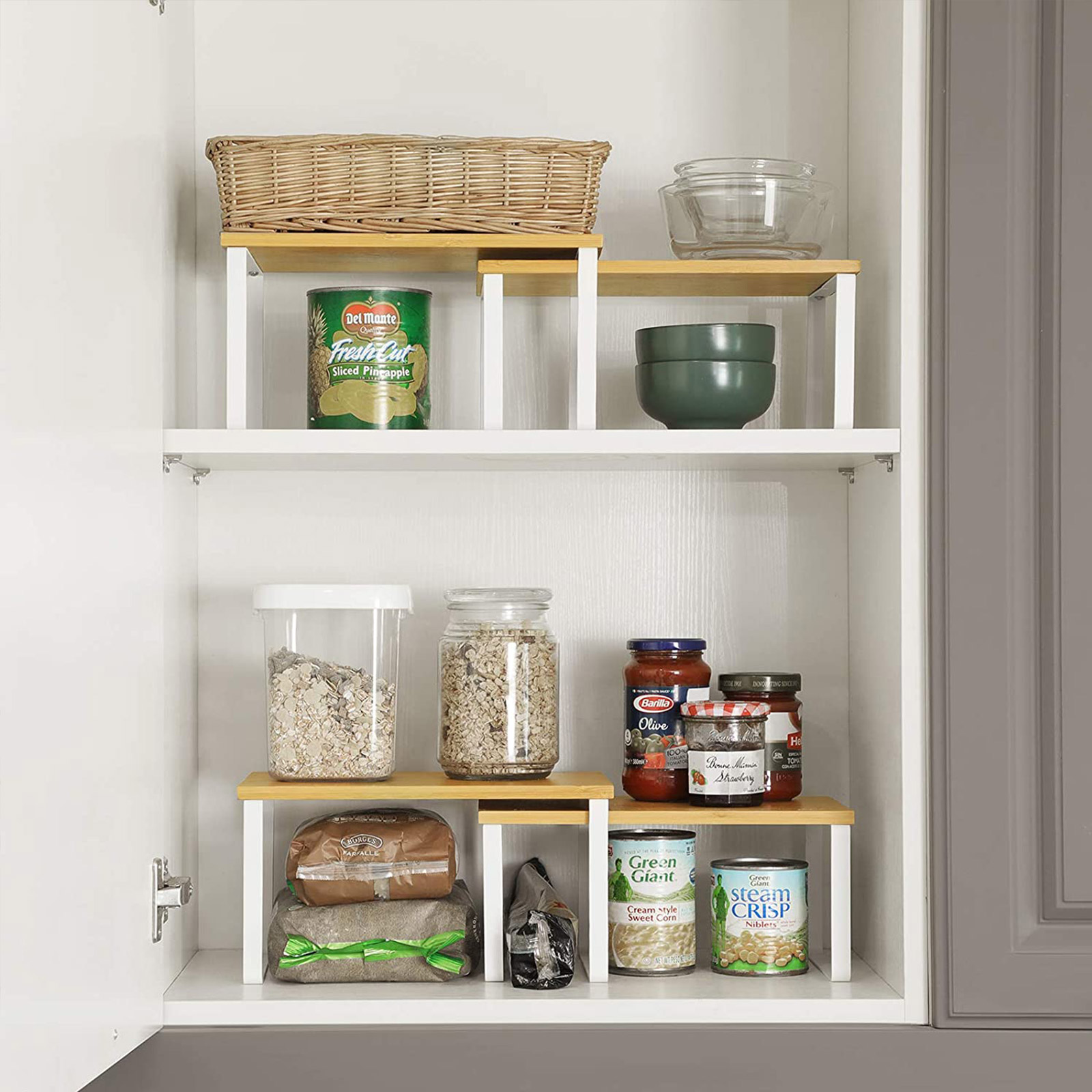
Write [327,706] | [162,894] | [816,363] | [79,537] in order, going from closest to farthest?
1. [79,537]
2. [162,894]
3. [327,706]
4. [816,363]

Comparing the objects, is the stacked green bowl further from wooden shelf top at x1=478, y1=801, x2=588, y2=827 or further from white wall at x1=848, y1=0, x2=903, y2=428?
wooden shelf top at x1=478, y1=801, x2=588, y2=827

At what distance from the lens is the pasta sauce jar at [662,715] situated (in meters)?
1.29

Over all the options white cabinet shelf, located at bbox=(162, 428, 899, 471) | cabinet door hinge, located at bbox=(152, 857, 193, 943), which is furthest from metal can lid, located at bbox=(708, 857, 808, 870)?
cabinet door hinge, located at bbox=(152, 857, 193, 943)

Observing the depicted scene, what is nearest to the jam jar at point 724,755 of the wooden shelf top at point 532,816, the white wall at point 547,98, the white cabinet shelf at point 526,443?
the wooden shelf top at point 532,816

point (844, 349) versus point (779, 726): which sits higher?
point (844, 349)

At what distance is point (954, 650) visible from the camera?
45.6 inches

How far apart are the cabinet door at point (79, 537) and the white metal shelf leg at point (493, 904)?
298mm

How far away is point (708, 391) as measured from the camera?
1.26 m

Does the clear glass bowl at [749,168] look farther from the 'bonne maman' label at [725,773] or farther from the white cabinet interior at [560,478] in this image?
the 'bonne maman' label at [725,773]

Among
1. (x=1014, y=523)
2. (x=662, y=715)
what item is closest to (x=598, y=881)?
(x=662, y=715)

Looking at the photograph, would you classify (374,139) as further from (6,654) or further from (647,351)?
(6,654)

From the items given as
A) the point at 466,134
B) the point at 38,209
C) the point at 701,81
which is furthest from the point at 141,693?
the point at 701,81

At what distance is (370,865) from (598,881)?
0.22 meters

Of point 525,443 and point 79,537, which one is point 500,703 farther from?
point 79,537
